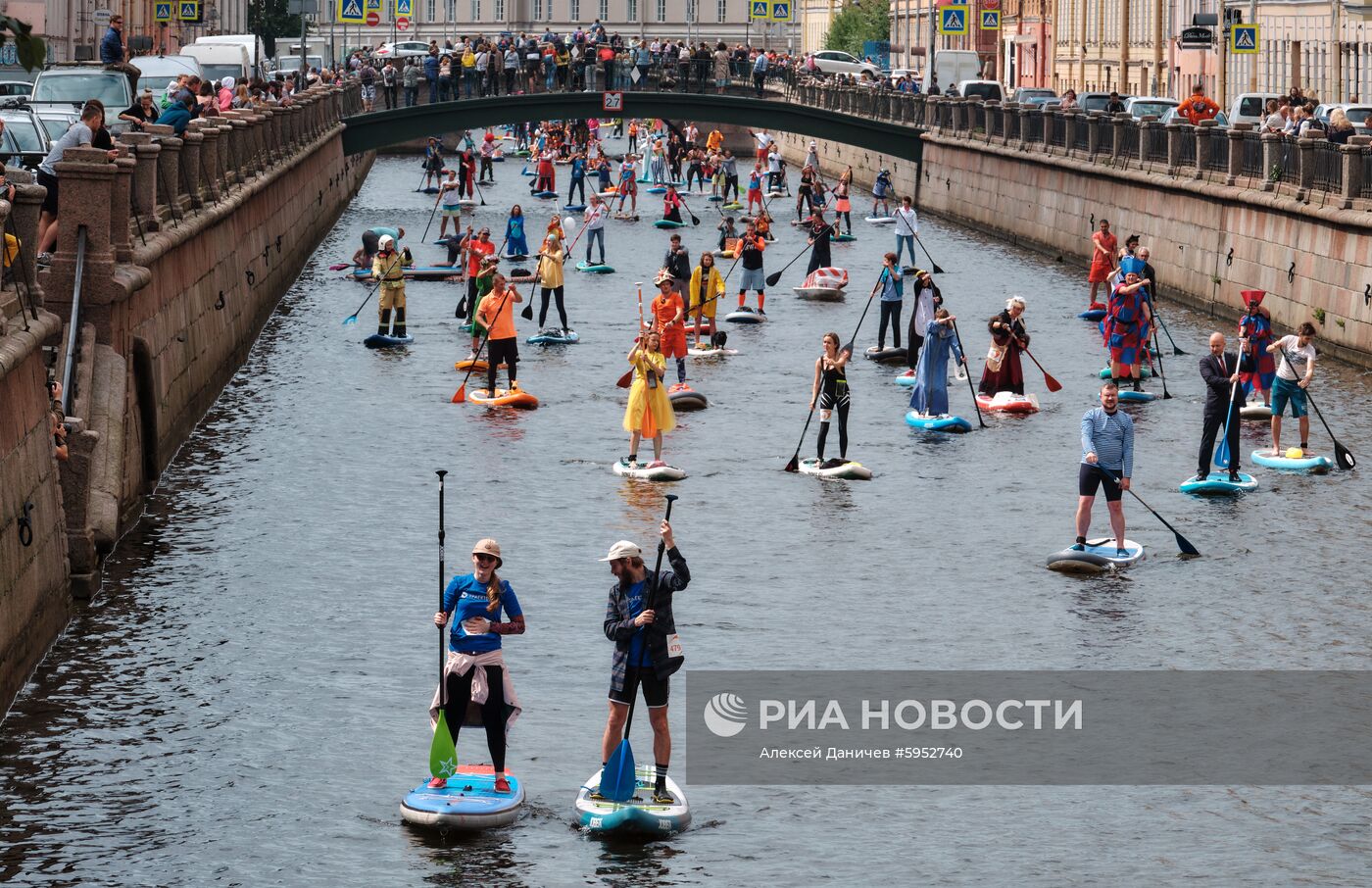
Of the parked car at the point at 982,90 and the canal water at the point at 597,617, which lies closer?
the canal water at the point at 597,617

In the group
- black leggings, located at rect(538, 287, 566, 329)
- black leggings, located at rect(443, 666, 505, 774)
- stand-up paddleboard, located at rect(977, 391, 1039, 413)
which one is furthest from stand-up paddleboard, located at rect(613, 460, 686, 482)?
black leggings, located at rect(443, 666, 505, 774)

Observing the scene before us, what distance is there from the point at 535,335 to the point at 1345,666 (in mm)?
24372

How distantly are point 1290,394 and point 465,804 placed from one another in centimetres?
1569

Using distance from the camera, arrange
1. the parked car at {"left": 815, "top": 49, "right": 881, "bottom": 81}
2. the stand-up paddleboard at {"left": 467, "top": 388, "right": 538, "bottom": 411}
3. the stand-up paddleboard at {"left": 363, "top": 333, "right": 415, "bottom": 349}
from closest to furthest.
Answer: the stand-up paddleboard at {"left": 467, "top": 388, "right": 538, "bottom": 411} < the stand-up paddleboard at {"left": 363, "top": 333, "right": 415, "bottom": 349} < the parked car at {"left": 815, "top": 49, "right": 881, "bottom": 81}

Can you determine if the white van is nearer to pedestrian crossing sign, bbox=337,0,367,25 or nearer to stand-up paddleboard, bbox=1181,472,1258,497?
pedestrian crossing sign, bbox=337,0,367,25

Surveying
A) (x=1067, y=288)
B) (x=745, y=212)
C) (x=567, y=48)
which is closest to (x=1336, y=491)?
(x=1067, y=288)

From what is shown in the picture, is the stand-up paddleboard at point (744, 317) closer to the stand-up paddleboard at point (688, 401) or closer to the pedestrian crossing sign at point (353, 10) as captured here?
the stand-up paddleboard at point (688, 401)

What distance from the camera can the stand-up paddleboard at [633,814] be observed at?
1548cm

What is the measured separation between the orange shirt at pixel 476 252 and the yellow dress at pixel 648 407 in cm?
1379

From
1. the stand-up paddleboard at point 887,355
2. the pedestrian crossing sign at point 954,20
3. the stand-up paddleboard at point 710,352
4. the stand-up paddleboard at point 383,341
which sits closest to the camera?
the stand-up paddleboard at point 887,355

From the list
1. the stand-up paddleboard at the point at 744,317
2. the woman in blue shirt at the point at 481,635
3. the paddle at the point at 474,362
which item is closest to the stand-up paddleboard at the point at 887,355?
the stand-up paddleboard at the point at 744,317

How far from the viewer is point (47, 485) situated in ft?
67.4

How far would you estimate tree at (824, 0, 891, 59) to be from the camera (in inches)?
5069

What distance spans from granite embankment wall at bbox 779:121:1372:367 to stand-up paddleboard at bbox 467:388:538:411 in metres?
11.9
